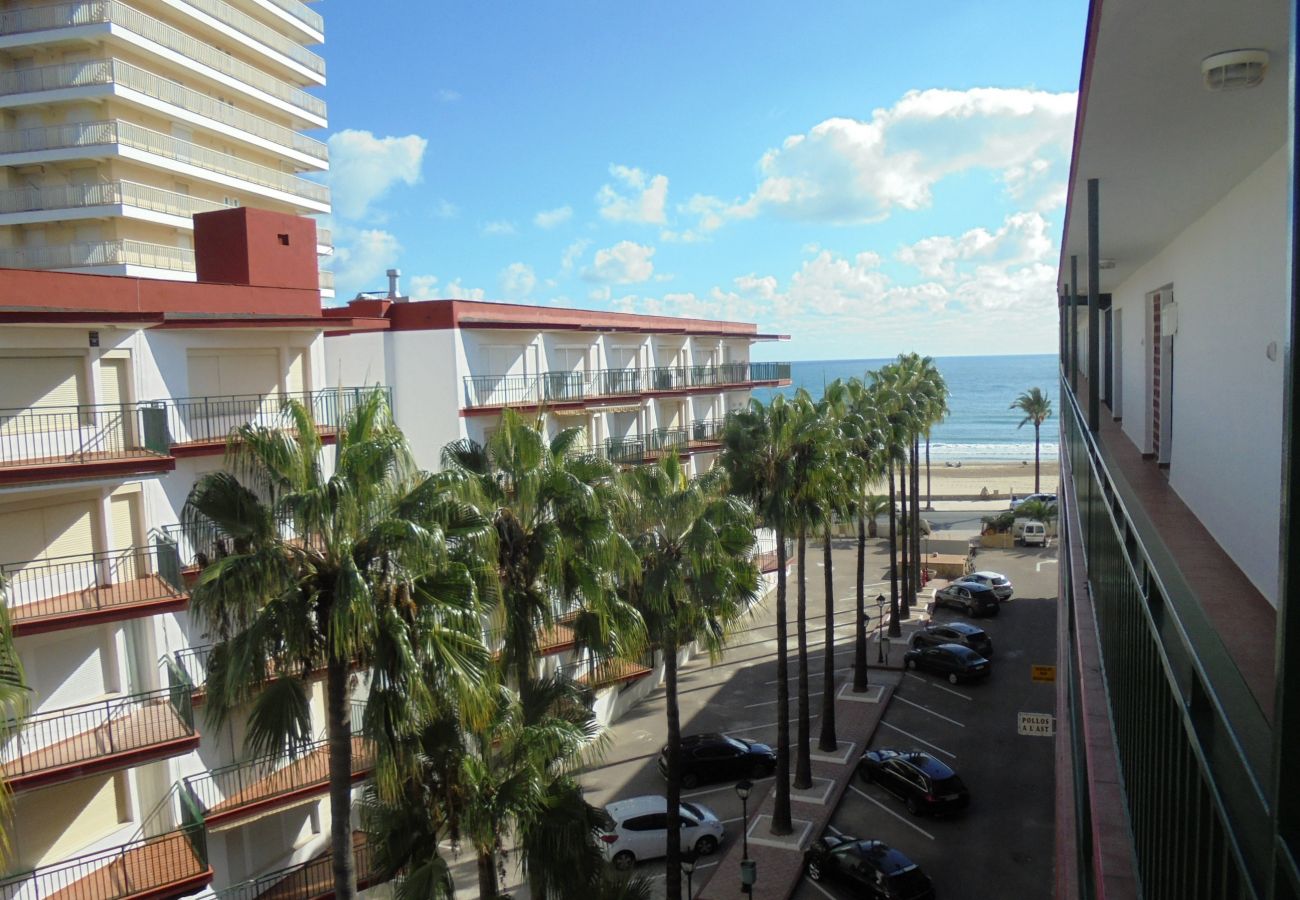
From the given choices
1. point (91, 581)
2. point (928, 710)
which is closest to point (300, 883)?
point (91, 581)

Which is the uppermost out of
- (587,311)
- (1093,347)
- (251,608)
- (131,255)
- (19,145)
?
(19,145)

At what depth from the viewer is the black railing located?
254 cm

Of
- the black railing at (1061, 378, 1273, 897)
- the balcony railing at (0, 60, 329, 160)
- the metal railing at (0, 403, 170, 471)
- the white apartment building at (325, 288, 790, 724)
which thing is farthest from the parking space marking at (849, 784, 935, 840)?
the balcony railing at (0, 60, 329, 160)

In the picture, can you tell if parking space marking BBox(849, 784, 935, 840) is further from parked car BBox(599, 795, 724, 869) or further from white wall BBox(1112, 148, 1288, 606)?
white wall BBox(1112, 148, 1288, 606)

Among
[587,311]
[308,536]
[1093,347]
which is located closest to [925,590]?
[587,311]

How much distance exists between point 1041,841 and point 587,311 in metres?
22.7

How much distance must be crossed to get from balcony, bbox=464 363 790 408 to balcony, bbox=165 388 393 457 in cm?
514

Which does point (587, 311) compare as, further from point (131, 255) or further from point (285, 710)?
point (285, 710)

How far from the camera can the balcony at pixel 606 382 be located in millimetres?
28797

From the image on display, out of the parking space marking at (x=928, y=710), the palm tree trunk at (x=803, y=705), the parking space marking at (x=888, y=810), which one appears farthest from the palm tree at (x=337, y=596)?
the parking space marking at (x=928, y=710)

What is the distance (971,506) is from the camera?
75250mm

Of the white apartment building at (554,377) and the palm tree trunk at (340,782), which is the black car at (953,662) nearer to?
the white apartment building at (554,377)

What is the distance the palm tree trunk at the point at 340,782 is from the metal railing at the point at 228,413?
6.74 m

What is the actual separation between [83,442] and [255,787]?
24.8 ft
